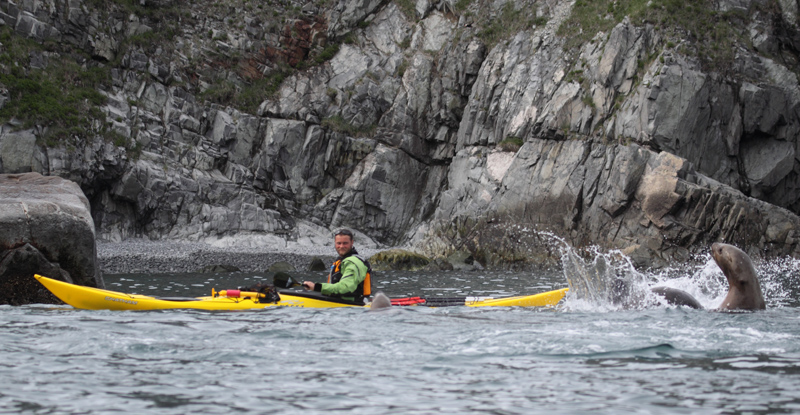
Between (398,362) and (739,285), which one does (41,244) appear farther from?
(739,285)

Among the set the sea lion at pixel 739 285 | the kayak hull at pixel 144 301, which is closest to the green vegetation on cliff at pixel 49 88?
the kayak hull at pixel 144 301

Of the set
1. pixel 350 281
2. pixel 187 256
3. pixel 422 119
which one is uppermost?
pixel 422 119

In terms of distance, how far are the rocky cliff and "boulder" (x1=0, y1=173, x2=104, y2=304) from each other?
750 inches

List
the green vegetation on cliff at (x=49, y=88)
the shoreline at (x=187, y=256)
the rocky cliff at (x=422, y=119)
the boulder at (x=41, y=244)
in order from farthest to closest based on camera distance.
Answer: the green vegetation on cliff at (x=49, y=88) → the rocky cliff at (x=422, y=119) → the shoreline at (x=187, y=256) → the boulder at (x=41, y=244)

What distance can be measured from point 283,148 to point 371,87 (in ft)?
23.9

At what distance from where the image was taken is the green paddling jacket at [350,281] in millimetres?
8922

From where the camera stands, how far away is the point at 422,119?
38938mm

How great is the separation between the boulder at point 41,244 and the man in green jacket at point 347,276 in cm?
452

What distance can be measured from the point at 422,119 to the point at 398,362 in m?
34.5

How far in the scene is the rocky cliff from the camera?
27.8m

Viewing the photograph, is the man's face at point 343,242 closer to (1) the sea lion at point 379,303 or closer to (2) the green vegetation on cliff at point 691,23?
(1) the sea lion at point 379,303

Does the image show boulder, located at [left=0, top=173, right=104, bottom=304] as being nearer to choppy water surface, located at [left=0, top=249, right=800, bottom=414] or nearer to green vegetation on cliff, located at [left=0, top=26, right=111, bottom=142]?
choppy water surface, located at [left=0, top=249, right=800, bottom=414]

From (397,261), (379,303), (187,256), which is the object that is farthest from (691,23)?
(379,303)

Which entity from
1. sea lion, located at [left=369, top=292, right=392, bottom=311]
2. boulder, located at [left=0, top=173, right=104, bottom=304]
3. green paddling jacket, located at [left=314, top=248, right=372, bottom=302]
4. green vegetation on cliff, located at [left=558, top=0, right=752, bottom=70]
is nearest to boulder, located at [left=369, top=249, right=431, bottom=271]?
boulder, located at [left=0, top=173, right=104, bottom=304]
